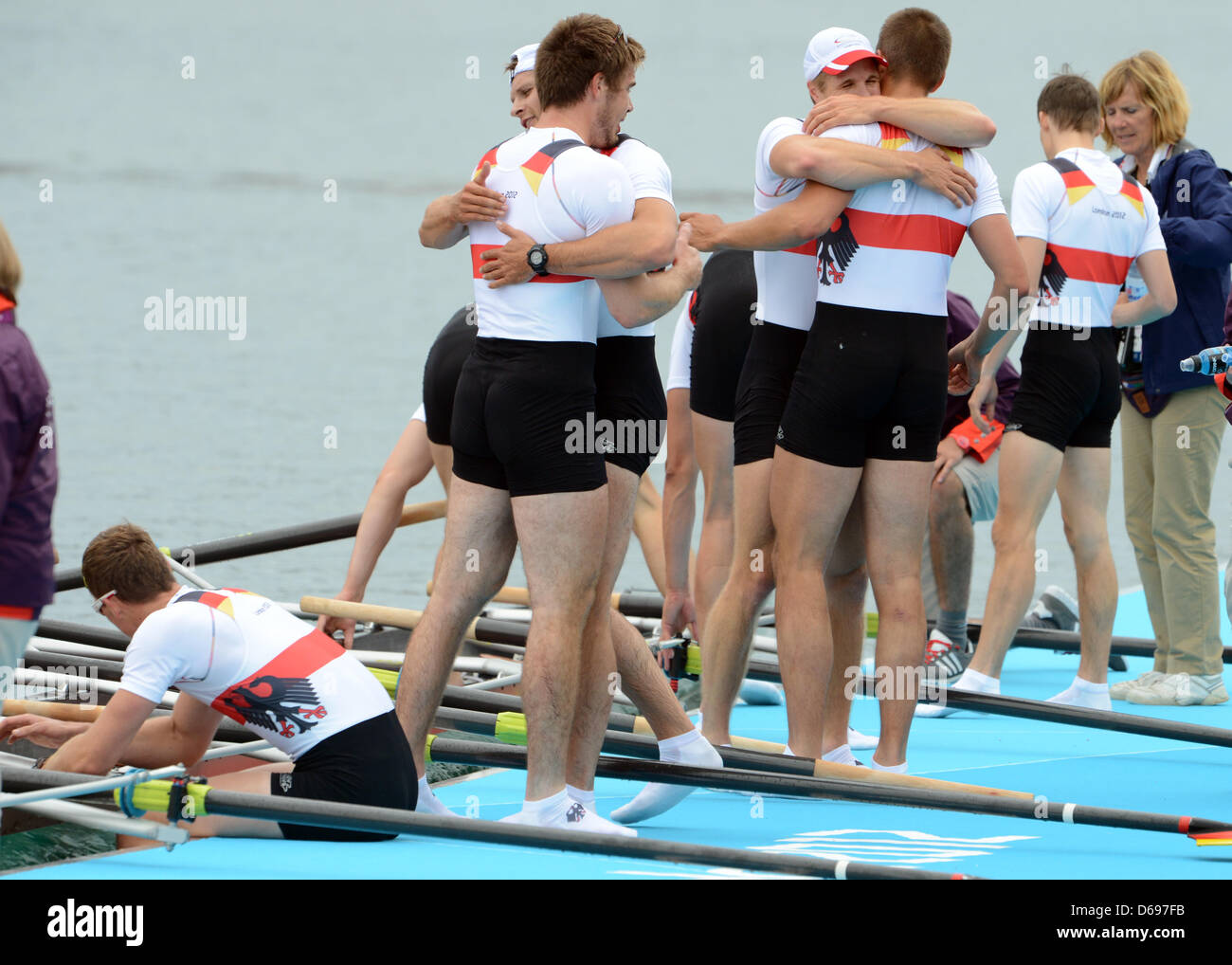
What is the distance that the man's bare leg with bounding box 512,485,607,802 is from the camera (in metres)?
3.63

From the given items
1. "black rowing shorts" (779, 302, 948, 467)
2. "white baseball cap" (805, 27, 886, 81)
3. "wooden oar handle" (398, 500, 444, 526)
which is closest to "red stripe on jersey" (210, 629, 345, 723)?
"black rowing shorts" (779, 302, 948, 467)

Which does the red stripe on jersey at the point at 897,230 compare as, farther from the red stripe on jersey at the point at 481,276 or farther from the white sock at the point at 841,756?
the white sock at the point at 841,756

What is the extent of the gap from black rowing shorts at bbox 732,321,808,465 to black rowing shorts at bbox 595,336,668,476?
0.49 m

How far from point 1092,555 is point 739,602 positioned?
1469 mm

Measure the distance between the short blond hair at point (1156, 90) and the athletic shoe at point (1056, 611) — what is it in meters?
1.90

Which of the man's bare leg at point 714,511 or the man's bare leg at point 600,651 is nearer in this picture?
the man's bare leg at point 600,651

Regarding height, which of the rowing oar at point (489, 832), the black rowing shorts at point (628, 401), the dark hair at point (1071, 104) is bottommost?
the rowing oar at point (489, 832)

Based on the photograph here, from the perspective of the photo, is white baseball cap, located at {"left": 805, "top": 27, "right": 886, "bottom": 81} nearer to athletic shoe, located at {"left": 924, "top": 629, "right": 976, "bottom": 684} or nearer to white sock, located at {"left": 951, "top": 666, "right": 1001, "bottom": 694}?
white sock, located at {"left": 951, "top": 666, "right": 1001, "bottom": 694}

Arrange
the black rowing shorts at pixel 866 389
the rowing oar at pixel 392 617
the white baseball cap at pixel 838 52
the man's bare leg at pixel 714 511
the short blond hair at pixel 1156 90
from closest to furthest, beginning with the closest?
the black rowing shorts at pixel 866 389, the white baseball cap at pixel 838 52, the man's bare leg at pixel 714 511, the rowing oar at pixel 392 617, the short blond hair at pixel 1156 90

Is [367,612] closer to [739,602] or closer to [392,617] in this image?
[392,617]

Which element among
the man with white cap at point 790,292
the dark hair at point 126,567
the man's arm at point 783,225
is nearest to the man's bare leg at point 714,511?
the man with white cap at point 790,292

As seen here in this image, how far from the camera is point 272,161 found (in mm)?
24344

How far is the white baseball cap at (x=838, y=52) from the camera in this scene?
427 centimetres
